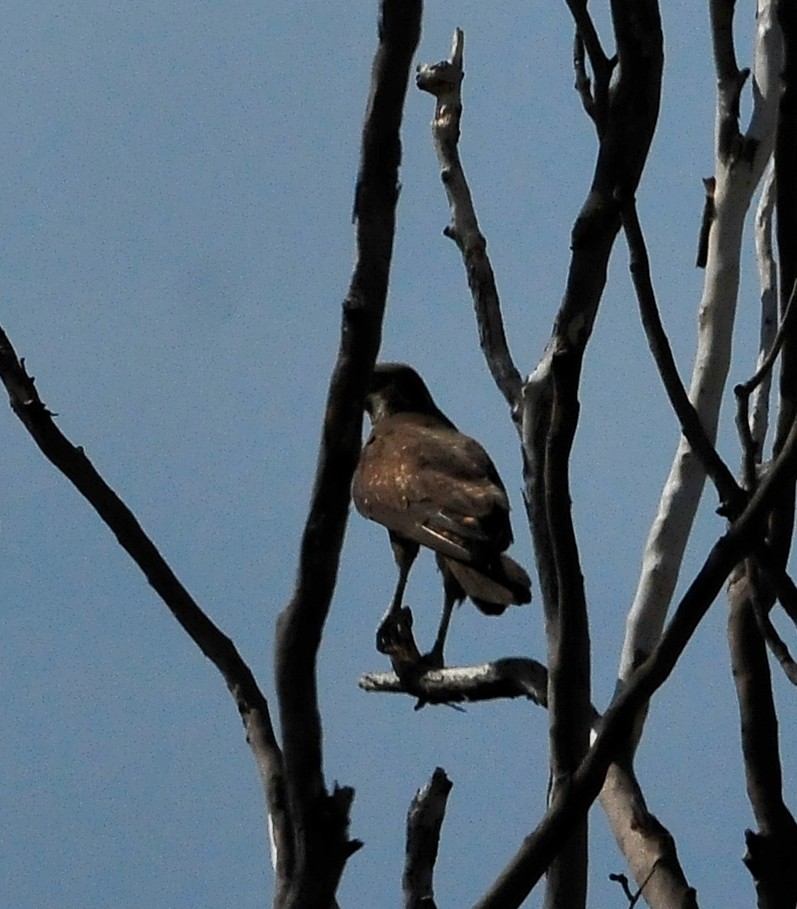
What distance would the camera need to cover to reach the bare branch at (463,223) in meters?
4.72

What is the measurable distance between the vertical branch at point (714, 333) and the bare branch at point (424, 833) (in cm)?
142

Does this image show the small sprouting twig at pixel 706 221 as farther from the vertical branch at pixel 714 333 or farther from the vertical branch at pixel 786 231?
the vertical branch at pixel 786 231

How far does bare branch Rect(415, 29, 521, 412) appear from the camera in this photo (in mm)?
4719

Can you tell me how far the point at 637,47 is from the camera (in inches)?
110

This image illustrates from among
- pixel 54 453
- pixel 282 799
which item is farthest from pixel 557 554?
pixel 54 453

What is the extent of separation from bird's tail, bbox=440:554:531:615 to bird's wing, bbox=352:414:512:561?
0.06m

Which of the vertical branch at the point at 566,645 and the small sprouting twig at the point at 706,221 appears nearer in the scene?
the vertical branch at the point at 566,645

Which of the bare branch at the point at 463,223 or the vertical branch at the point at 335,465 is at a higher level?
the bare branch at the point at 463,223

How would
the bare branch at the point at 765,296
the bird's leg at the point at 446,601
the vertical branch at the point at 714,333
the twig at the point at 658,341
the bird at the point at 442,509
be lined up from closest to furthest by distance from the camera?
the twig at the point at 658,341 < the bare branch at the point at 765,296 < the vertical branch at the point at 714,333 < the bird at the point at 442,509 < the bird's leg at the point at 446,601

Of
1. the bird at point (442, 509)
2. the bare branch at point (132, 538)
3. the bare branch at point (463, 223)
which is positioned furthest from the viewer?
the bird at point (442, 509)

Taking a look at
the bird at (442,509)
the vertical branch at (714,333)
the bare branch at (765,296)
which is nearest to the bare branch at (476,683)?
the vertical branch at (714,333)

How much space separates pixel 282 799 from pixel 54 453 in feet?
2.19

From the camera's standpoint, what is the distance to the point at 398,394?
8.99m

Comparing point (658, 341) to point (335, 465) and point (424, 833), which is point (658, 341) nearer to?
point (335, 465)
